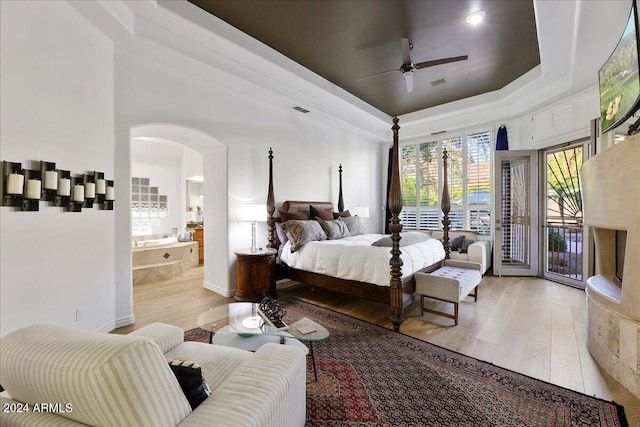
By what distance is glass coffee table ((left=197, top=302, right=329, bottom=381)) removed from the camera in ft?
6.47

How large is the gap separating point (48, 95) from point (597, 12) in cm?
490

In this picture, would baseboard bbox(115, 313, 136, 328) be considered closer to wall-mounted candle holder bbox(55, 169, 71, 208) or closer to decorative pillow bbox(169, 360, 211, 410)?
wall-mounted candle holder bbox(55, 169, 71, 208)

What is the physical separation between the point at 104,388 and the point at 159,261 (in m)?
5.01

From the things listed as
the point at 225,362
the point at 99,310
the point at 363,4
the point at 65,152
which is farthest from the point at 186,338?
the point at 363,4

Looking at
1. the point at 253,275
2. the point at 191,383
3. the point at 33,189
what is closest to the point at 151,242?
the point at 253,275

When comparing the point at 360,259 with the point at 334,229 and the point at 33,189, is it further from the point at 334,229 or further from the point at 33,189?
the point at 33,189

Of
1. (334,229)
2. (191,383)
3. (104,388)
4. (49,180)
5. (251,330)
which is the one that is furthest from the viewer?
(334,229)

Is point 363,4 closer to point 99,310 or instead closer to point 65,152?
point 65,152

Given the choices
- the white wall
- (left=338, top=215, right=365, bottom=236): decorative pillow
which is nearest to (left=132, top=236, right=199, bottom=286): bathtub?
the white wall

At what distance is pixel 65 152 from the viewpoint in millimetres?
2418

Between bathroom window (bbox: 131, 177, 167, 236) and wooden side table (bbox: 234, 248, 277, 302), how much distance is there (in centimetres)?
474

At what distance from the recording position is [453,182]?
20.4ft

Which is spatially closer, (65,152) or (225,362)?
(225,362)

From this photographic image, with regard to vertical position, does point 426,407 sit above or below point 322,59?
below
